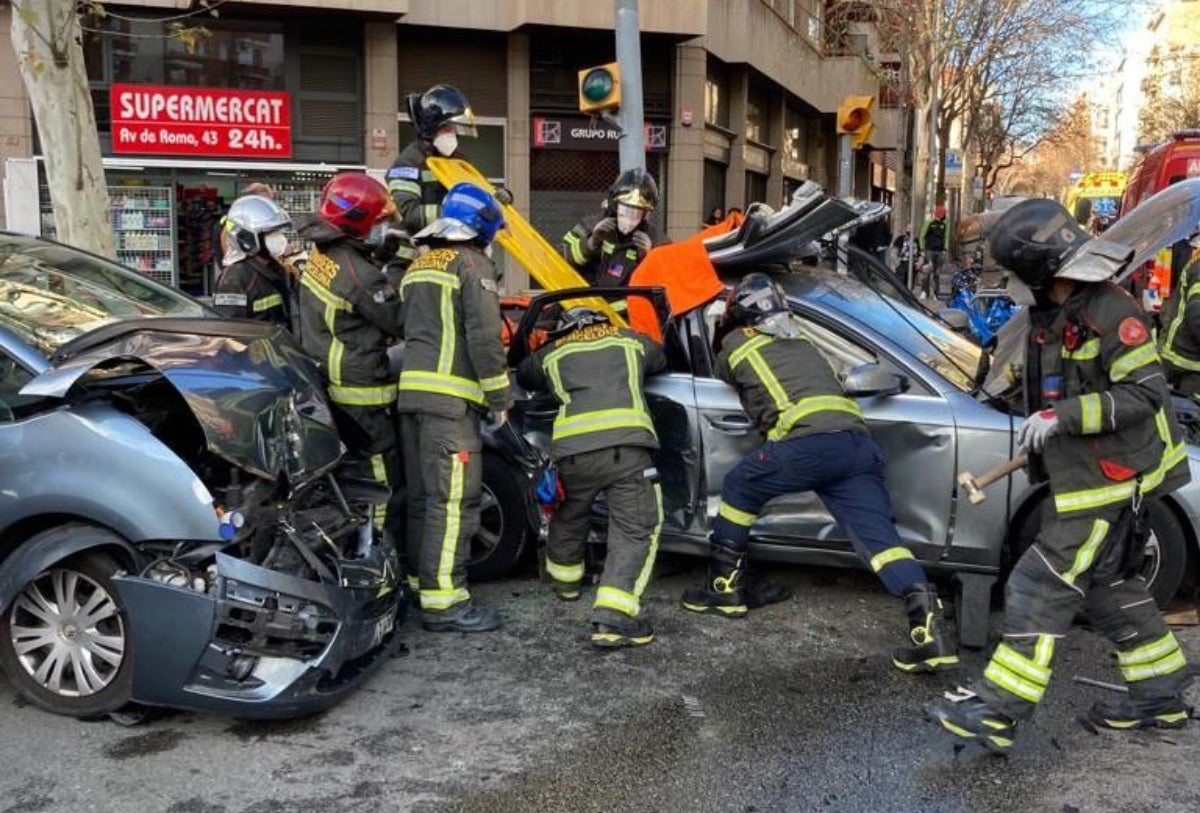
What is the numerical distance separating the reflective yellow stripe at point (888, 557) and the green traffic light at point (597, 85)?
4593 millimetres

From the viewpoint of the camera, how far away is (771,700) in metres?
4.06

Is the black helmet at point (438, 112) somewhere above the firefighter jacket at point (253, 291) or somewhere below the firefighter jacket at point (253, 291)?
above

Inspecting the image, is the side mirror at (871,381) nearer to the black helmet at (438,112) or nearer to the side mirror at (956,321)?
the side mirror at (956,321)

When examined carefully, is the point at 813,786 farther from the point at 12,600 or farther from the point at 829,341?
the point at 12,600

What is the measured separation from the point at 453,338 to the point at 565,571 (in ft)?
4.04

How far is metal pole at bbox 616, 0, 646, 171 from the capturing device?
7.84m

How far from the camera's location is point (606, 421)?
181 inches

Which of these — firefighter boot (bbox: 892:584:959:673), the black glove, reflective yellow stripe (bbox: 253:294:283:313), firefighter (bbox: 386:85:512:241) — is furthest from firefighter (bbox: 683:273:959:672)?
reflective yellow stripe (bbox: 253:294:283:313)

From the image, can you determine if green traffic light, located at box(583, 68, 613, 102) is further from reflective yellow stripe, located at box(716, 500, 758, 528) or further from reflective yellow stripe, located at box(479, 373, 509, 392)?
reflective yellow stripe, located at box(716, 500, 758, 528)

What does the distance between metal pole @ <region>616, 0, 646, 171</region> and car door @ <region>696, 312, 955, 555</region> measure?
3.41m

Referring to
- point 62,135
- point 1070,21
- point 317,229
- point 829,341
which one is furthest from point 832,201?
point 1070,21

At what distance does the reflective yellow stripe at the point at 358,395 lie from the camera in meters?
4.90

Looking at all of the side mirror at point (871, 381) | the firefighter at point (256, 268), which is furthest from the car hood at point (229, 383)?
the side mirror at point (871, 381)

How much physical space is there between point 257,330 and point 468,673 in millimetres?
1702
